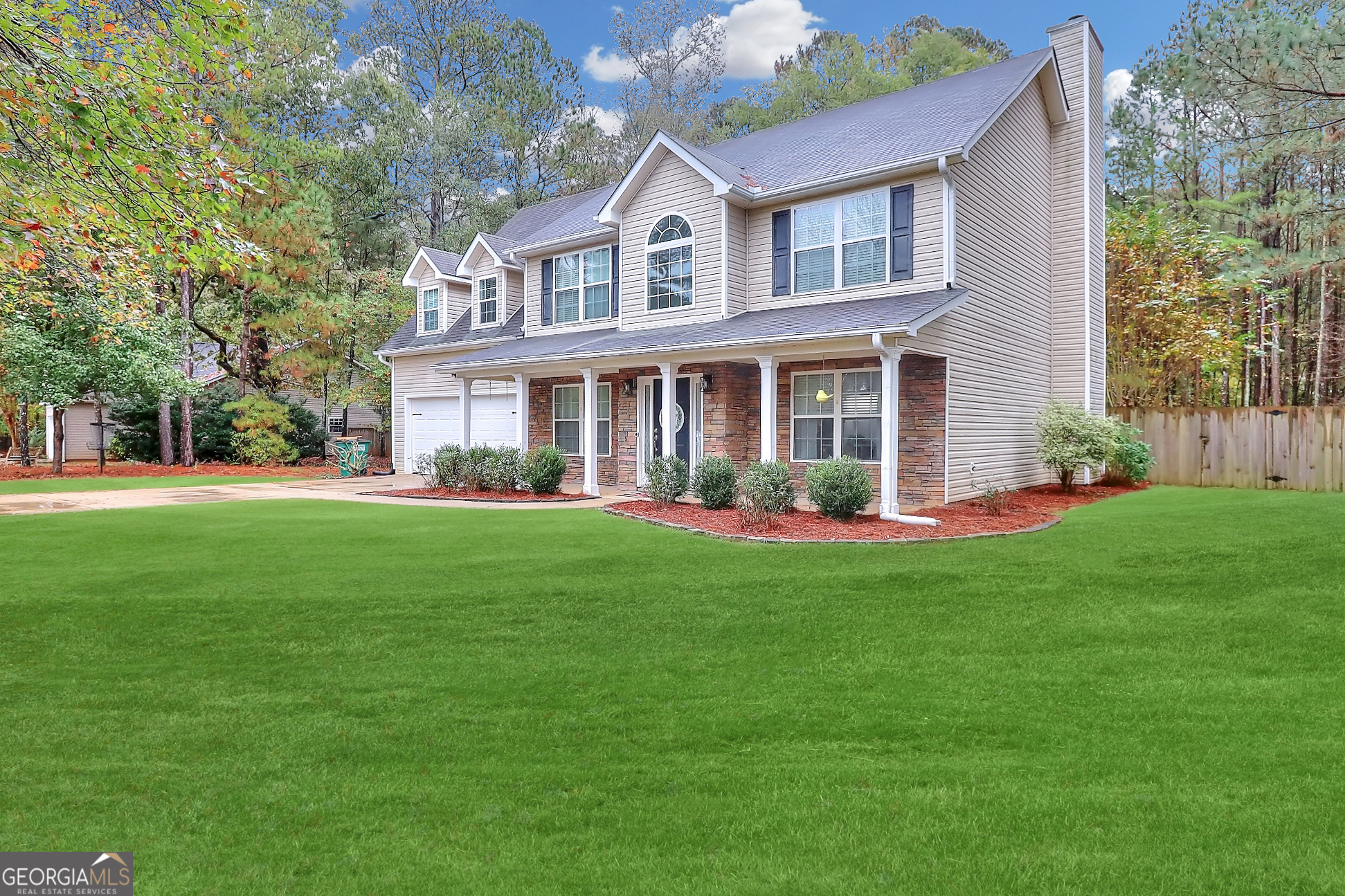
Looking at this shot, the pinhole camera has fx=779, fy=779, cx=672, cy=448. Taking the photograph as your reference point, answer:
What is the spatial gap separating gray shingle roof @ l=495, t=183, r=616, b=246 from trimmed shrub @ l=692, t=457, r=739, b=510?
284 inches

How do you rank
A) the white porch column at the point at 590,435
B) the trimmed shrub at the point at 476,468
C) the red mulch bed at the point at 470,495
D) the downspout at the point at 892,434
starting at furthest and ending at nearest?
the trimmed shrub at the point at 476,468 < the white porch column at the point at 590,435 < the red mulch bed at the point at 470,495 < the downspout at the point at 892,434

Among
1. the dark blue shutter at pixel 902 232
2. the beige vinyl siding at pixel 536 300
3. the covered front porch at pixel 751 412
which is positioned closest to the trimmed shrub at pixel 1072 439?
the covered front porch at pixel 751 412

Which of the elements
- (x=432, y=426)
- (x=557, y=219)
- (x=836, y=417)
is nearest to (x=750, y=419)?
(x=836, y=417)

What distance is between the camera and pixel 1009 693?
13.8ft

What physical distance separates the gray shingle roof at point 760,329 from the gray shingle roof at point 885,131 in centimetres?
222

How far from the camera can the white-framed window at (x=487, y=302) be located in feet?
66.1

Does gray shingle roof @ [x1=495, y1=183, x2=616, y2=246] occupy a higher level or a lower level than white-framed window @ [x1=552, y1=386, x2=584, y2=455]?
higher

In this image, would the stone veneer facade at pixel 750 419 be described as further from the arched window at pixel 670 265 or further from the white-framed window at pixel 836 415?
the arched window at pixel 670 265

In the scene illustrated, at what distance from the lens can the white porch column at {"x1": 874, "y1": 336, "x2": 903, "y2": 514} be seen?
35.9 feet

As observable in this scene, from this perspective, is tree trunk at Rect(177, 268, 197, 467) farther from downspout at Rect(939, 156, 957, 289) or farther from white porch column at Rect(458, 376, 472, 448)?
downspout at Rect(939, 156, 957, 289)

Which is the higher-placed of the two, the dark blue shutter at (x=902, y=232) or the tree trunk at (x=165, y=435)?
the dark blue shutter at (x=902, y=232)

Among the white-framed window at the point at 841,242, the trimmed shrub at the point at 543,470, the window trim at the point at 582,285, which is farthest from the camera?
the window trim at the point at 582,285

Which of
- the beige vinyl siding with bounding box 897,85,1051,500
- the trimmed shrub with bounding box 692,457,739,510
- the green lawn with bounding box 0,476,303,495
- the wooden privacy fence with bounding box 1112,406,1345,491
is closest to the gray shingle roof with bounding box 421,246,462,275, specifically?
the green lawn with bounding box 0,476,303,495

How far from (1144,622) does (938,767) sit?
125 inches
